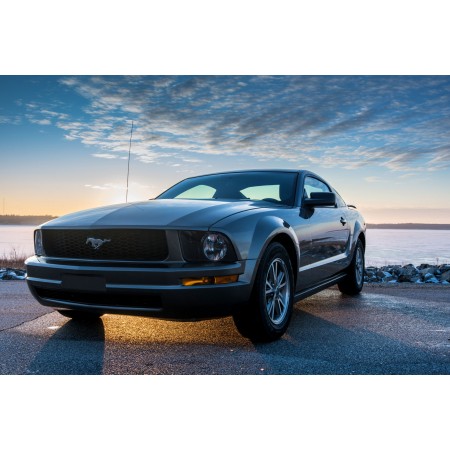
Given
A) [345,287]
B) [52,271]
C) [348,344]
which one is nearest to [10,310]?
[52,271]

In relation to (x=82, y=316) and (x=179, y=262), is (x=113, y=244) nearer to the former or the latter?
(x=179, y=262)

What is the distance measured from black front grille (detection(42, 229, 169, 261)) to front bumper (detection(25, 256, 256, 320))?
0.08 meters

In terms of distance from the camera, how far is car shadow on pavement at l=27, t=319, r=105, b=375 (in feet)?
10.1

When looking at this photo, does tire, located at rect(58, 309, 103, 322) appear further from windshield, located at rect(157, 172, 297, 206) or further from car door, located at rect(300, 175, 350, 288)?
car door, located at rect(300, 175, 350, 288)

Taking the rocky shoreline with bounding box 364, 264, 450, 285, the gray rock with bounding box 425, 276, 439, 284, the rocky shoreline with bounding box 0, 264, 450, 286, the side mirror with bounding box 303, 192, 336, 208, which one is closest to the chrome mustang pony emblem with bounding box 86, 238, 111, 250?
the side mirror with bounding box 303, 192, 336, 208

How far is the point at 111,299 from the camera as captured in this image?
11.1ft

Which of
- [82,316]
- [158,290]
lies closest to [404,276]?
[82,316]

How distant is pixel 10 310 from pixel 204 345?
2.62 metres

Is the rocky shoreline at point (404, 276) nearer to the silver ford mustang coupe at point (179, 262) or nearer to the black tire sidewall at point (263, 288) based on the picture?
the black tire sidewall at point (263, 288)

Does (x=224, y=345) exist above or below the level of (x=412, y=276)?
above

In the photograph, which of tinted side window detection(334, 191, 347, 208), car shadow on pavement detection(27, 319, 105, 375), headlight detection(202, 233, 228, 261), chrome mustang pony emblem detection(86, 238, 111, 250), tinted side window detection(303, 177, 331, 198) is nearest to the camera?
car shadow on pavement detection(27, 319, 105, 375)

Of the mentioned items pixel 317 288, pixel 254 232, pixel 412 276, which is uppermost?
pixel 254 232

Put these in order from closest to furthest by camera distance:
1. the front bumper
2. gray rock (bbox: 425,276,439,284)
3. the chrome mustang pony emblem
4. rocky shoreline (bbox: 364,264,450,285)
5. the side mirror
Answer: the front bumper, the chrome mustang pony emblem, the side mirror, gray rock (bbox: 425,276,439,284), rocky shoreline (bbox: 364,264,450,285)

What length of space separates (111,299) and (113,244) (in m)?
0.39
